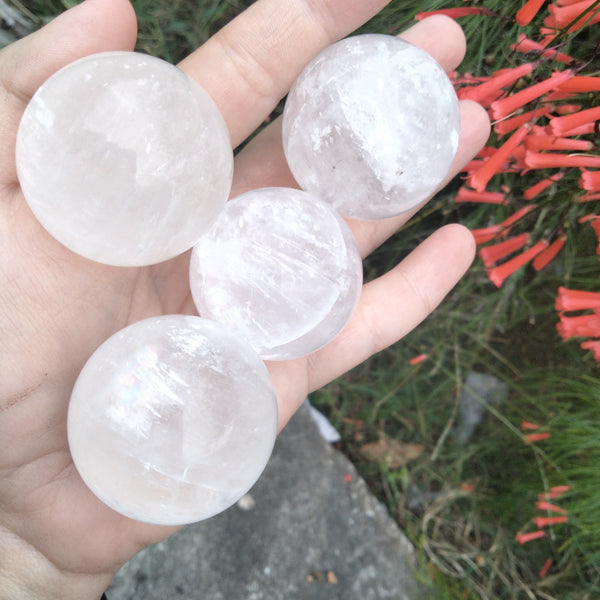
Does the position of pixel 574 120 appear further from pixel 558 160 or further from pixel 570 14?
pixel 570 14

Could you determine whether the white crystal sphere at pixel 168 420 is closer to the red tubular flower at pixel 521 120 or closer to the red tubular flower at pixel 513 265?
the red tubular flower at pixel 513 265

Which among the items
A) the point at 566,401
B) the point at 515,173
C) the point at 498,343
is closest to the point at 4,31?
the point at 515,173

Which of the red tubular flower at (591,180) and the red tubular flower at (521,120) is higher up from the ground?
the red tubular flower at (521,120)

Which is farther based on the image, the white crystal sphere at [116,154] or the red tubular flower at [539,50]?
the red tubular flower at [539,50]

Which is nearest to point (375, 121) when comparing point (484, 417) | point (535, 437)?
point (535, 437)

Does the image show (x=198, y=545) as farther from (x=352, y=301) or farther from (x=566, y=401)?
(x=566, y=401)

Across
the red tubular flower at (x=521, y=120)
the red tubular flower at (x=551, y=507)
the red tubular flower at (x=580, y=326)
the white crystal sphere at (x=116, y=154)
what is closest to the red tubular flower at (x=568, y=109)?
the red tubular flower at (x=521, y=120)
